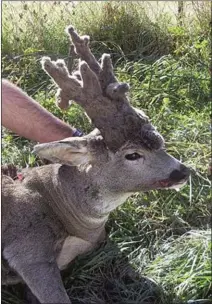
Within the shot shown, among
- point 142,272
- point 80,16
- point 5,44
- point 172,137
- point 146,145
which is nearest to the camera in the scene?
point 146,145

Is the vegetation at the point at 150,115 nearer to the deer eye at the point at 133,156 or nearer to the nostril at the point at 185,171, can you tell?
the nostril at the point at 185,171

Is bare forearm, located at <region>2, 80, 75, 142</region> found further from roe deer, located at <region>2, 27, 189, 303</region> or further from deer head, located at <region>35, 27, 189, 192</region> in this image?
deer head, located at <region>35, 27, 189, 192</region>

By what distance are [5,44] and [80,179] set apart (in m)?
2.89

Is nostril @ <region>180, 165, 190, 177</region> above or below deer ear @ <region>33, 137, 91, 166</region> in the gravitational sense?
below

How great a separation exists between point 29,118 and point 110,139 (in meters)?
0.90

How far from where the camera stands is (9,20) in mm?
6699

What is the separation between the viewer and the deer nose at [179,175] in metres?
3.71

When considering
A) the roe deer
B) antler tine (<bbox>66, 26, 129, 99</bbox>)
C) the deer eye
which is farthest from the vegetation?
antler tine (<bbox>66, 26, 129, 99</bbox>)

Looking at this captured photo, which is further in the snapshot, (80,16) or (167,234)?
(80,16)

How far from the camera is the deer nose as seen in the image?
3.71 m

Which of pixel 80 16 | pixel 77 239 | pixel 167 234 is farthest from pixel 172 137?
pixel 80 16

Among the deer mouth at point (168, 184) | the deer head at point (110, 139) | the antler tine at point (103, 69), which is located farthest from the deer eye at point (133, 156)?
the antler tine at point (103, 69)

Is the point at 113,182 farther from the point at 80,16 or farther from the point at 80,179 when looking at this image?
the point at 80,16

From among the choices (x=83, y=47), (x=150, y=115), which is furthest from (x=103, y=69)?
(x=150, y=115)
